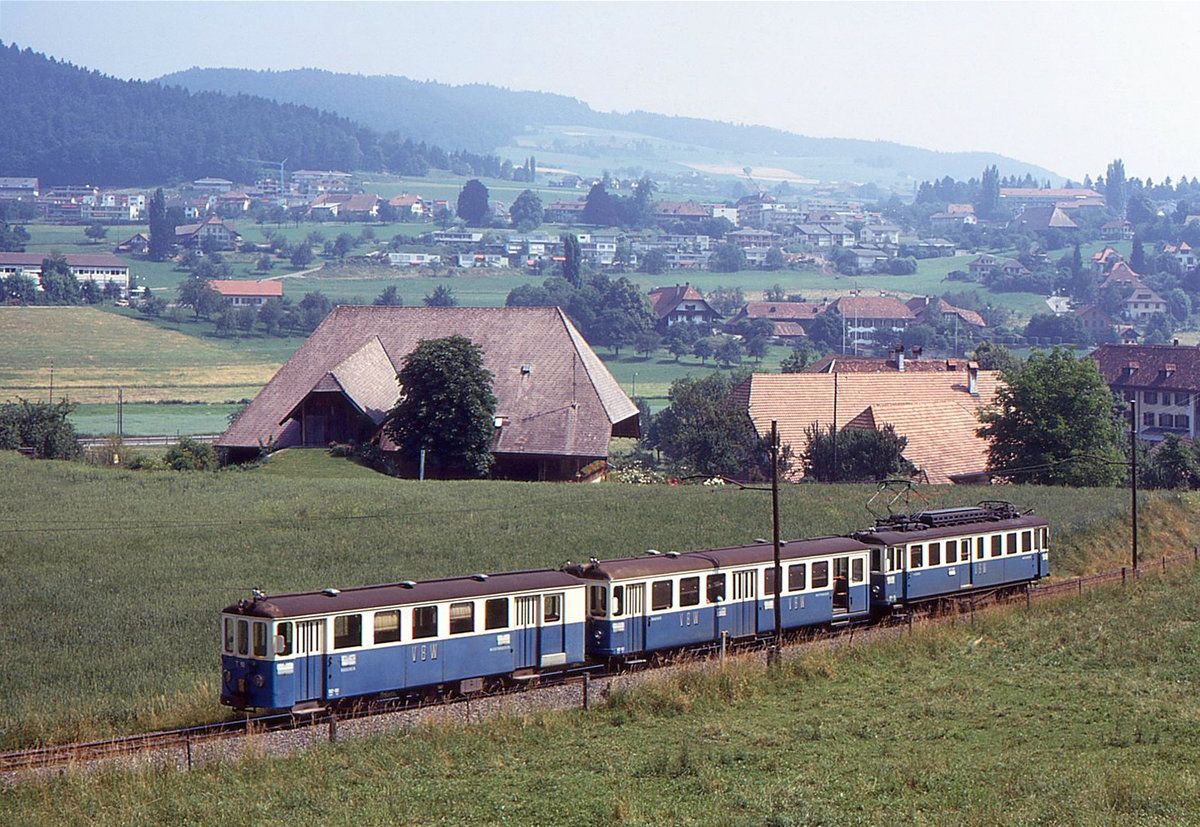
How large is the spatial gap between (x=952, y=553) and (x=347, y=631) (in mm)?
19822

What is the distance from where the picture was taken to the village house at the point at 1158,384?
126750 millimetres

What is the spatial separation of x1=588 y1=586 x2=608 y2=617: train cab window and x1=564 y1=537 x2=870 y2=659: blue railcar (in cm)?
2

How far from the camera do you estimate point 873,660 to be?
104 ft

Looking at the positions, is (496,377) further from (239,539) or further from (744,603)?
(744,603)

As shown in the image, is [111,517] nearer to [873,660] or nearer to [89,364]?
[873,660]

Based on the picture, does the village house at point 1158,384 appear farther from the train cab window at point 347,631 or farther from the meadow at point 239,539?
Result: the train cab window at point 347,631

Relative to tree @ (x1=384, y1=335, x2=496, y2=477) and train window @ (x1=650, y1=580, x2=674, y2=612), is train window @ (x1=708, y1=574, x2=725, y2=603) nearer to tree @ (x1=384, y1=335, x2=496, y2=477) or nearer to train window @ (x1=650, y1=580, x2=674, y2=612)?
train window @ (x1=650, y1=580, x2=674, y2=612)

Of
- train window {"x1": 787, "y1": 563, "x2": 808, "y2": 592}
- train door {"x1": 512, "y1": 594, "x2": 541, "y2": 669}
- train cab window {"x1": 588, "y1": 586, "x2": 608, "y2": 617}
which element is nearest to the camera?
train door {"x1": 512, "y1": 594, "x2": 541, "y2": 669}

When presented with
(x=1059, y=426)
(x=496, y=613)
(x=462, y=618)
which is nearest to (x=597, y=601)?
(x=496, y=613)

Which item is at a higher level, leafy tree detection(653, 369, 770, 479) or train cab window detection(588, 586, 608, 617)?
train cab window detection(588, 586, 608, 617)

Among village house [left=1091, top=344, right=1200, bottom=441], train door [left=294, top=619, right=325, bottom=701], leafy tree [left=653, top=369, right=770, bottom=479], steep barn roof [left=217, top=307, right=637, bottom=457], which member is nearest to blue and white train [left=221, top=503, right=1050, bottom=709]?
train door [left=294, top=619, right=325, bottom=701]

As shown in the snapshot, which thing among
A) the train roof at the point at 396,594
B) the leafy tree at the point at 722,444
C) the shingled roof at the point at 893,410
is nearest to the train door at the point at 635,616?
the train roof at the point at 396,594

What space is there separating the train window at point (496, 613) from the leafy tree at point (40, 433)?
181 ft

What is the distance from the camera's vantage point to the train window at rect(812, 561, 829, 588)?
3441 cm
